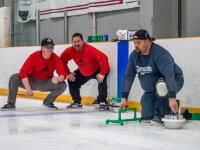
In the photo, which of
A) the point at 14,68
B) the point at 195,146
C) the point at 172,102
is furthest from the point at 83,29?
the point at 195,146

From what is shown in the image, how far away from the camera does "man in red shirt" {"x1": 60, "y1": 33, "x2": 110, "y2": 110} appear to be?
641cm

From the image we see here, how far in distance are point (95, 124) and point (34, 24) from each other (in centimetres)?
732

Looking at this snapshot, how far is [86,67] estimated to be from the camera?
→ 662 centimetres

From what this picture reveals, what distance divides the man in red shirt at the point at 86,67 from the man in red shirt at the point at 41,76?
0.99ft

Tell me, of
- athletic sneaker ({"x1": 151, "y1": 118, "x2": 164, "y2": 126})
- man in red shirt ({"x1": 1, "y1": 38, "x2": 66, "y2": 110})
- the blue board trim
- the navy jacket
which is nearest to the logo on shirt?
the navy jacket

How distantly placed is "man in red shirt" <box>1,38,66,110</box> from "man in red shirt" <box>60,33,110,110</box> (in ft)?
0.99

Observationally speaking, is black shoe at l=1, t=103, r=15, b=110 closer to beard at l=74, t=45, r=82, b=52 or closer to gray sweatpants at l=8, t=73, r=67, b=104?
gray sweatpants at l=8, t=73, r=67, b=104

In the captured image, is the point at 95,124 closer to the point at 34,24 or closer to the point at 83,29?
the point at 83,29

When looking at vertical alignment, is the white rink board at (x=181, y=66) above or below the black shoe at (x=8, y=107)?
above

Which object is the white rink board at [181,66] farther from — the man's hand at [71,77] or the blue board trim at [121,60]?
the man's hand at [71,77]

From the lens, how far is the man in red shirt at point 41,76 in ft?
20.2

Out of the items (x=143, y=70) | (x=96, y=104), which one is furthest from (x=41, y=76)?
(x=143, y=70)

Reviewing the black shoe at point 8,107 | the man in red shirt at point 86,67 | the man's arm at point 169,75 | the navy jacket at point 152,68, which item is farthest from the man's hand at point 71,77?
the man's arm at point 169,75

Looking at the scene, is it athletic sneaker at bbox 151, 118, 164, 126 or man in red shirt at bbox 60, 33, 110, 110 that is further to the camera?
man in red shirt at bbox 60, 33, 110, 110
